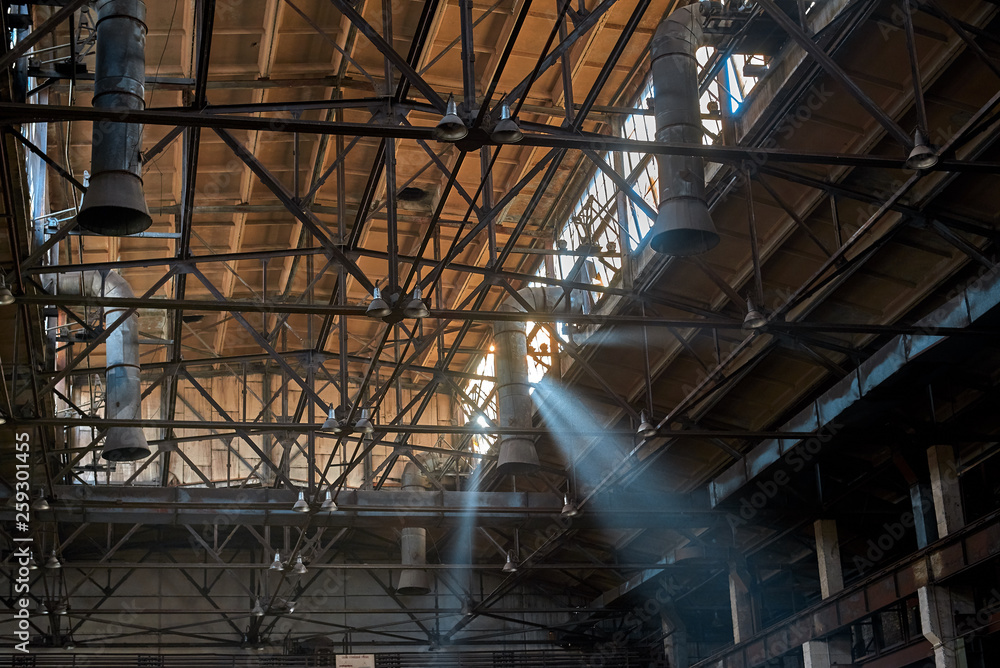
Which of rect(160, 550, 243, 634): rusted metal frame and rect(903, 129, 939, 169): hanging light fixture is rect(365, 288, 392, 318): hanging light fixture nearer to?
rect(903, 129, 939, 169): hanging light fixture

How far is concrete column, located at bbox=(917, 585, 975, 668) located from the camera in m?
18.3

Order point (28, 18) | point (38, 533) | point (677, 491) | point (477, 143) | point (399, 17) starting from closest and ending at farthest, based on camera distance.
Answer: point (477, 143) → point (28, 18) → point (399, 17) → point (677, 491) → point (38, 533)

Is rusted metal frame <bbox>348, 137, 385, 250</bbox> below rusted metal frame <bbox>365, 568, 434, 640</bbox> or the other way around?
the other way around

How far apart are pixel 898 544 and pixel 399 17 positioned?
1452 cm

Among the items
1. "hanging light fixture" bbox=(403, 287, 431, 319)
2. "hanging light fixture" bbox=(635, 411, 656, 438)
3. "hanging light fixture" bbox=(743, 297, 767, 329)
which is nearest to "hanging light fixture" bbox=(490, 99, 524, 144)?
"hanging light fixture" bbox=(403, 287, 431, 319)

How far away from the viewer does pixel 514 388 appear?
23.3 meters

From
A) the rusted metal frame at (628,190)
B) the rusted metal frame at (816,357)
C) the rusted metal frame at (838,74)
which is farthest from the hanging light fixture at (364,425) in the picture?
the rusted metal frame at (838,74)

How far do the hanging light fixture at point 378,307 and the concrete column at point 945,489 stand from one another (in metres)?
9.65

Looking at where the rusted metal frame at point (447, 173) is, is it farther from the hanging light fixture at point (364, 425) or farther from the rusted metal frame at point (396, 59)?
the hanging light fixture at point (364, 425)

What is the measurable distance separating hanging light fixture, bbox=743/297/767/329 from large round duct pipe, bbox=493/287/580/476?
19.7ft

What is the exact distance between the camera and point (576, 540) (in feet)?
105

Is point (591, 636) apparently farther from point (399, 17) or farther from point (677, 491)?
point (399, 17)

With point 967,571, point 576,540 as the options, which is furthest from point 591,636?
point 967,571

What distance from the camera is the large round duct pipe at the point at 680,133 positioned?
→ 590 inches
